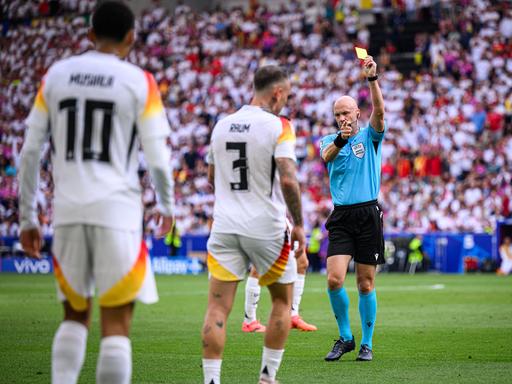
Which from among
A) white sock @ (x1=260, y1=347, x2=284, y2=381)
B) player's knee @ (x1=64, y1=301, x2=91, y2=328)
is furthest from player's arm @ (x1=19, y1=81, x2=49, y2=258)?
white sock @ (x1=260, y1=347, x2=284, y2=381)

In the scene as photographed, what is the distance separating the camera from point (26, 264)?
34.5 m

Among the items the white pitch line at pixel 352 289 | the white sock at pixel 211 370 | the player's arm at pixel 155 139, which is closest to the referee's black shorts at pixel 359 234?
the white sock at pixel 211 370

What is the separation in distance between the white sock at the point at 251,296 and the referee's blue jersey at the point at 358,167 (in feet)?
9.68

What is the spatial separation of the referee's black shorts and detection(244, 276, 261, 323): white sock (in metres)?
2.81

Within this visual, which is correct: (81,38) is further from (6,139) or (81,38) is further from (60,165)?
(60,165)

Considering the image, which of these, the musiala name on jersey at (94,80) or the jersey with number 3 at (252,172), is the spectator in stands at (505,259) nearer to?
the jersey with number 3 at (252,172)

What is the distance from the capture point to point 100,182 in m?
6.10

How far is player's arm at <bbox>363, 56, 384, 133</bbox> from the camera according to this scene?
10250 millimetres

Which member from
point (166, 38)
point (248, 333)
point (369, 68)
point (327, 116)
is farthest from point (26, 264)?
point (369, 68)

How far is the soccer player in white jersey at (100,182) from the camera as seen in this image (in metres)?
6.09

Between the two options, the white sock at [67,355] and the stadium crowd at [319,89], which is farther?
the stadium crowd at [319,89]

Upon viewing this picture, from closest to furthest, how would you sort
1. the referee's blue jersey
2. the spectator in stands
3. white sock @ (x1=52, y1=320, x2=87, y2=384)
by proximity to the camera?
1. white sock @ (x1=52, y1=320, x2=87, y2=384)
2. the referee's blue jersey
3. the spectator in stands

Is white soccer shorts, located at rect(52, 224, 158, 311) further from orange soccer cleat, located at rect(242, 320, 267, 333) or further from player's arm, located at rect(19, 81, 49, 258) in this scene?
→ orange soccer cleat, located at rect(242, 320, 267, 333)

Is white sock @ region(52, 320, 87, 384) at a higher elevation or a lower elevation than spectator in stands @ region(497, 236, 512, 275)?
higher
